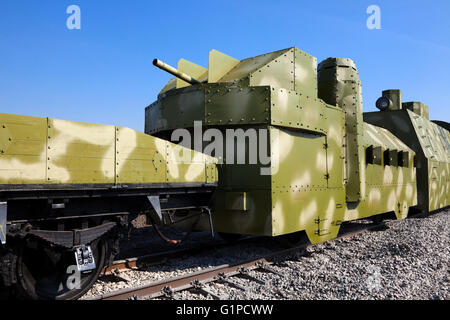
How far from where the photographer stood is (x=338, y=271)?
234 inches

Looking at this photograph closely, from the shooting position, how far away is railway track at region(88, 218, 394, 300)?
4.47 m

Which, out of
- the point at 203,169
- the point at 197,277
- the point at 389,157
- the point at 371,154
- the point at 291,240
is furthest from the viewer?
the point at 389,157

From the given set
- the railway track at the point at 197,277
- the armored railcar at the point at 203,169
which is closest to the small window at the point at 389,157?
the armored railcar at the point at 203,169

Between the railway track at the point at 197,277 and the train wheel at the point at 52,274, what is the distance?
263mm

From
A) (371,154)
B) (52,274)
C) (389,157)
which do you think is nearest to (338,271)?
(371,154)

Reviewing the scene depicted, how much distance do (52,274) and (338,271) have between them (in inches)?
167

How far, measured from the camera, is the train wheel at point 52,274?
13.3 ft

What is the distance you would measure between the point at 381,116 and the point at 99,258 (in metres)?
12.2

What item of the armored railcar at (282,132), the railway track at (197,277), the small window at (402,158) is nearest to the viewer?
the railway track at (197,277)

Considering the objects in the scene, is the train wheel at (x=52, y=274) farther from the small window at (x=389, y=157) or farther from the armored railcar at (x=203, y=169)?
the small window at (x=389, y=157)

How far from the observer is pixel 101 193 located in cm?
417

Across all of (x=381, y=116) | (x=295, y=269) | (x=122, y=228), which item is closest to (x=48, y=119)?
(x=122, y=228)

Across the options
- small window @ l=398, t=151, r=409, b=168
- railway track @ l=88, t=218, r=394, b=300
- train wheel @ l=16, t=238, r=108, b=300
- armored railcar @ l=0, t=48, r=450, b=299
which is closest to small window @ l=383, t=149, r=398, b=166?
armored railcar @ l=0, t=48, r=450, b=299

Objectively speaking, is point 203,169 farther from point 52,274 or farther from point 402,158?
point 402,158
